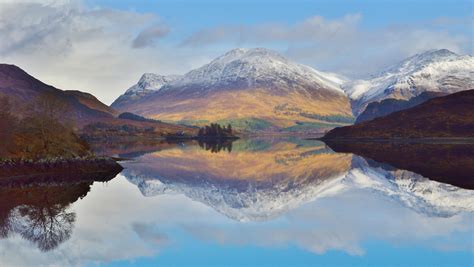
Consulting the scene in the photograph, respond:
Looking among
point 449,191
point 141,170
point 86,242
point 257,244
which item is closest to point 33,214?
point 86,242

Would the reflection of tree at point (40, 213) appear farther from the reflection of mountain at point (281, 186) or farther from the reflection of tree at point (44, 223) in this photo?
the reflection of mountain at point (281, 186)

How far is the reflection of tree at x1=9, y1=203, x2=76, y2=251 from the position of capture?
30.1 m

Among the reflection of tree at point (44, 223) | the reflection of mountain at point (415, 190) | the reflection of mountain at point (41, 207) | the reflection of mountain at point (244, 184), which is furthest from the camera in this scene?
the reflection of mountain at point (244, 184)

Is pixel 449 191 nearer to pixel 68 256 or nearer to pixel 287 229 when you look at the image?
pixel 287 229

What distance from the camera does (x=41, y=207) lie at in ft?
132

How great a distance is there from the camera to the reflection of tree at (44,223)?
30145 mm

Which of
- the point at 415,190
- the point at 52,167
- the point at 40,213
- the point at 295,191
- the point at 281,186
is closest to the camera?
the point at 40,213

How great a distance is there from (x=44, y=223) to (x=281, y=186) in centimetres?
3475

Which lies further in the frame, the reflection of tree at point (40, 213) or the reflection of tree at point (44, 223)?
the reflection of tree at point (40, 213)

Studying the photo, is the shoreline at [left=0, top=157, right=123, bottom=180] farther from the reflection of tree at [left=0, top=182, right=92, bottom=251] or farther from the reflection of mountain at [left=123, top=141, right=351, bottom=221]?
the reflection of tree at [left=0, top=182, right=92, bottom=251]

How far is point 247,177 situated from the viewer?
7519cm

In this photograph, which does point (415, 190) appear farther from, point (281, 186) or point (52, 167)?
point (52, 167)

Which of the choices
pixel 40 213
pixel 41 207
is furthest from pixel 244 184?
pixel 40 213

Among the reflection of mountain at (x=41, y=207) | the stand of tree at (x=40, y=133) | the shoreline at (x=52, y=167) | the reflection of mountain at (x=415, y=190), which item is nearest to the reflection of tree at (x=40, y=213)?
the reflection of mountain at (x=41, y=207)
